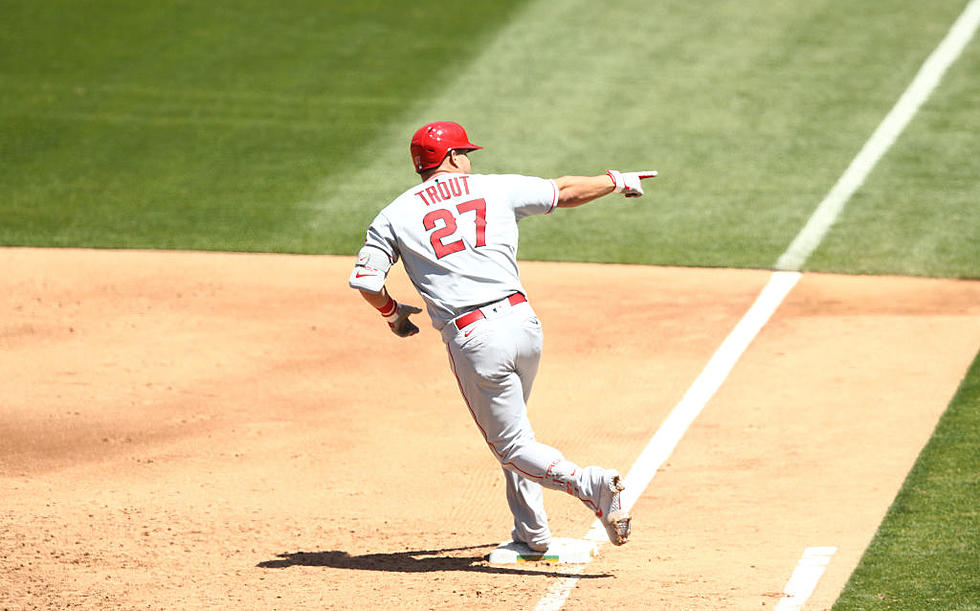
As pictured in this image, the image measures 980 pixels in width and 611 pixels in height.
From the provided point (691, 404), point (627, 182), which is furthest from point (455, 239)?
point (691, 404)

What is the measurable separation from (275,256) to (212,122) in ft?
11.0

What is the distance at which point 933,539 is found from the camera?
656 cm

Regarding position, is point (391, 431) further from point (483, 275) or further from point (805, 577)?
point (805, 577)

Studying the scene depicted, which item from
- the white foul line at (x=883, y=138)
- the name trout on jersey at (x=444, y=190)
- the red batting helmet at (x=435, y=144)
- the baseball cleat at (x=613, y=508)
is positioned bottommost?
the white foul line at (x=883, y=138)

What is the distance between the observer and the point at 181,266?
461 inches

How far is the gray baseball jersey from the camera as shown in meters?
6.14

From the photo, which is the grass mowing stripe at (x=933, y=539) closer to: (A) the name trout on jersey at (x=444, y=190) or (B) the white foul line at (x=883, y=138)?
(A) the name trout on jersey at (x=444, y=190)

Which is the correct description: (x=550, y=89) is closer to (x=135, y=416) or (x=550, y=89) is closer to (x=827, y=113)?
(x=827, y=113)

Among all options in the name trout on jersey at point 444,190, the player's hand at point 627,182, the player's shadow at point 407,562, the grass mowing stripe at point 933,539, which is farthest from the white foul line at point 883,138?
the name trout on jersey at point 444,190

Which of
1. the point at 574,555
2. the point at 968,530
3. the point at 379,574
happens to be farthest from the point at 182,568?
the point at 968,530

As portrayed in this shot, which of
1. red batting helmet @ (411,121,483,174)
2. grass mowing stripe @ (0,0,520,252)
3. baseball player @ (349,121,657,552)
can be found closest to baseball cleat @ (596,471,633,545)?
baseball player @ (349,121,657,552)

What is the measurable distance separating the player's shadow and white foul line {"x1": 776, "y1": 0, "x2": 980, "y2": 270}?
5704 mm

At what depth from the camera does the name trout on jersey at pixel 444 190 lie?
621cm

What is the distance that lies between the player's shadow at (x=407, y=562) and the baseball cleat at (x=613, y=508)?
0.36 metres
